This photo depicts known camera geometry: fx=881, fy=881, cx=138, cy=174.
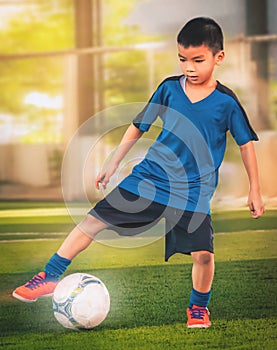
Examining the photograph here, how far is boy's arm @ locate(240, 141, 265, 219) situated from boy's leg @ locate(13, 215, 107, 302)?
0.39 meters

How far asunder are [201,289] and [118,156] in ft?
1.37

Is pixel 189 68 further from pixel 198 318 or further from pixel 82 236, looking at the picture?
pixel 198 318

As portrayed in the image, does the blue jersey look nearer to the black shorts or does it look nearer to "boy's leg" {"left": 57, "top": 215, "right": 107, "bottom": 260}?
the black shorts

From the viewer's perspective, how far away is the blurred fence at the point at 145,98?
6.24 meters

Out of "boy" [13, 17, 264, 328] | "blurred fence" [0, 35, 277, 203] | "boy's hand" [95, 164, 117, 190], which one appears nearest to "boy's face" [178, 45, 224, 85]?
"boy" [13, 17, 264, 328]

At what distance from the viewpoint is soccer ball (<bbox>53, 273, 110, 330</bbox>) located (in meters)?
2.24

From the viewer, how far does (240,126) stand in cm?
235

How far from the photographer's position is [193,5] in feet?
23.7

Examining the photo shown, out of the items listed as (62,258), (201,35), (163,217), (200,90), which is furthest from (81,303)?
(201,35)

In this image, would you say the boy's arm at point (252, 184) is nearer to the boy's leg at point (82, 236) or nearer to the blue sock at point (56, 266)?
the boy's leg at point (82, 236)

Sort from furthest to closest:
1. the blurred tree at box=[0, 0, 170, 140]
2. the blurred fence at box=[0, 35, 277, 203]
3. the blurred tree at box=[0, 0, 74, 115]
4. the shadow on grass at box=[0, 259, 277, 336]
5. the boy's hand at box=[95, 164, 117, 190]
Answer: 1. the blurred tree at box=[0, 0, 74, 115]
2. the blurred tree at box=[0, 0, 170, 140]
3. the blurred fence at box=[0, 35, 277, 203]
4. the shadow on grass at box=[0, 259, 277, 336]
5. the boy's hand at box=[95, 164, 117, 190]

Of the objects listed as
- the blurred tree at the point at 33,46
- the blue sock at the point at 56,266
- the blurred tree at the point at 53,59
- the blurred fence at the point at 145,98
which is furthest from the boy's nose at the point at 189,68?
the blurred tree at the point at 33,46

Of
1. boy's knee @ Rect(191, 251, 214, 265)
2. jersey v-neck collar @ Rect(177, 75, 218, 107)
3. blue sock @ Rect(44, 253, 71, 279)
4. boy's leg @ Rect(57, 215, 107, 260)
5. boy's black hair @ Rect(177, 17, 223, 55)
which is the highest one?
boy's black hair @ Rect(177, 17, 223, 55)

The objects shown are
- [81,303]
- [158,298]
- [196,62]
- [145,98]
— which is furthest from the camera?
[145,98]
